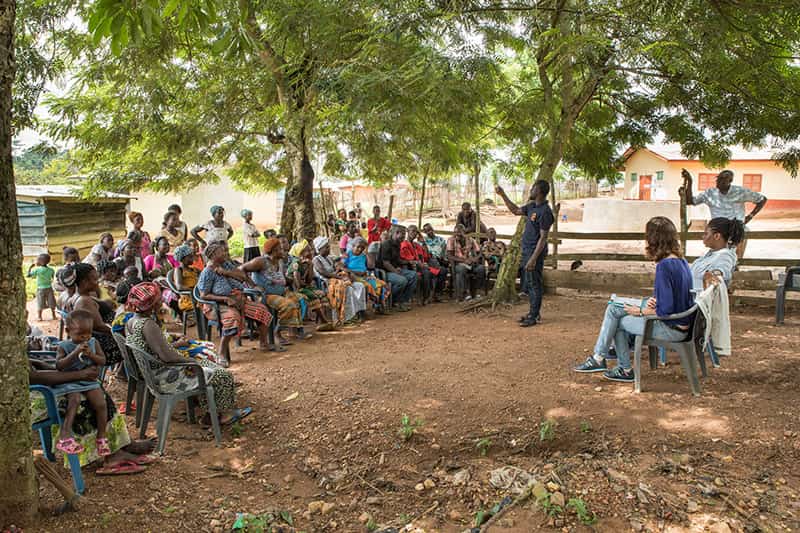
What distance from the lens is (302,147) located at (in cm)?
1177

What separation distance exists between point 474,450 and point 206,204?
21246mm

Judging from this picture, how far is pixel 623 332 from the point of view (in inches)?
194

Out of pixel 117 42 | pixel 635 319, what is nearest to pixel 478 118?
pixel 635 319

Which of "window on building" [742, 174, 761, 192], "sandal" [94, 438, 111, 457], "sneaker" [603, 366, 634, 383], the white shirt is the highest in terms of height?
"window on building" [742, 174, 761, 192]

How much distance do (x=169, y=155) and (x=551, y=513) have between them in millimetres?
10149

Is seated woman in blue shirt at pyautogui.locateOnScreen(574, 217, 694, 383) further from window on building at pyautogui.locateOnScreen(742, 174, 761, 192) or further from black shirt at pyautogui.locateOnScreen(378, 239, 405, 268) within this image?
window on building at pyautogui.locateOnScreen(742, 174, 761, 192)

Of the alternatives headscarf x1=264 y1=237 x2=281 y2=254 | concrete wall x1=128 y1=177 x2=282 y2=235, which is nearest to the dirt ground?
headscarf x1=264 y1=237 x2=281 y2=254

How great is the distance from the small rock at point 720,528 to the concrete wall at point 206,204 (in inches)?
723

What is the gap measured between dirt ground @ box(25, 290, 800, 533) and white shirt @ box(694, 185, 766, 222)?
211 cm

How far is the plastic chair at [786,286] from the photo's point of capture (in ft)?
22.4

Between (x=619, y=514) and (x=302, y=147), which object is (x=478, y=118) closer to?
(x=302, y=147)

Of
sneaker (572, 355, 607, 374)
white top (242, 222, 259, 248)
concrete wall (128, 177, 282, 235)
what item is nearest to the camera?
sneaker (572, 355, 607, 374)

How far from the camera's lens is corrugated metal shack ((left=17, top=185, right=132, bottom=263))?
15.6 metres

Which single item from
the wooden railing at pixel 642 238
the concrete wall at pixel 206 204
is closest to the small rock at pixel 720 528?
the wooden railing at pixel 642 238
